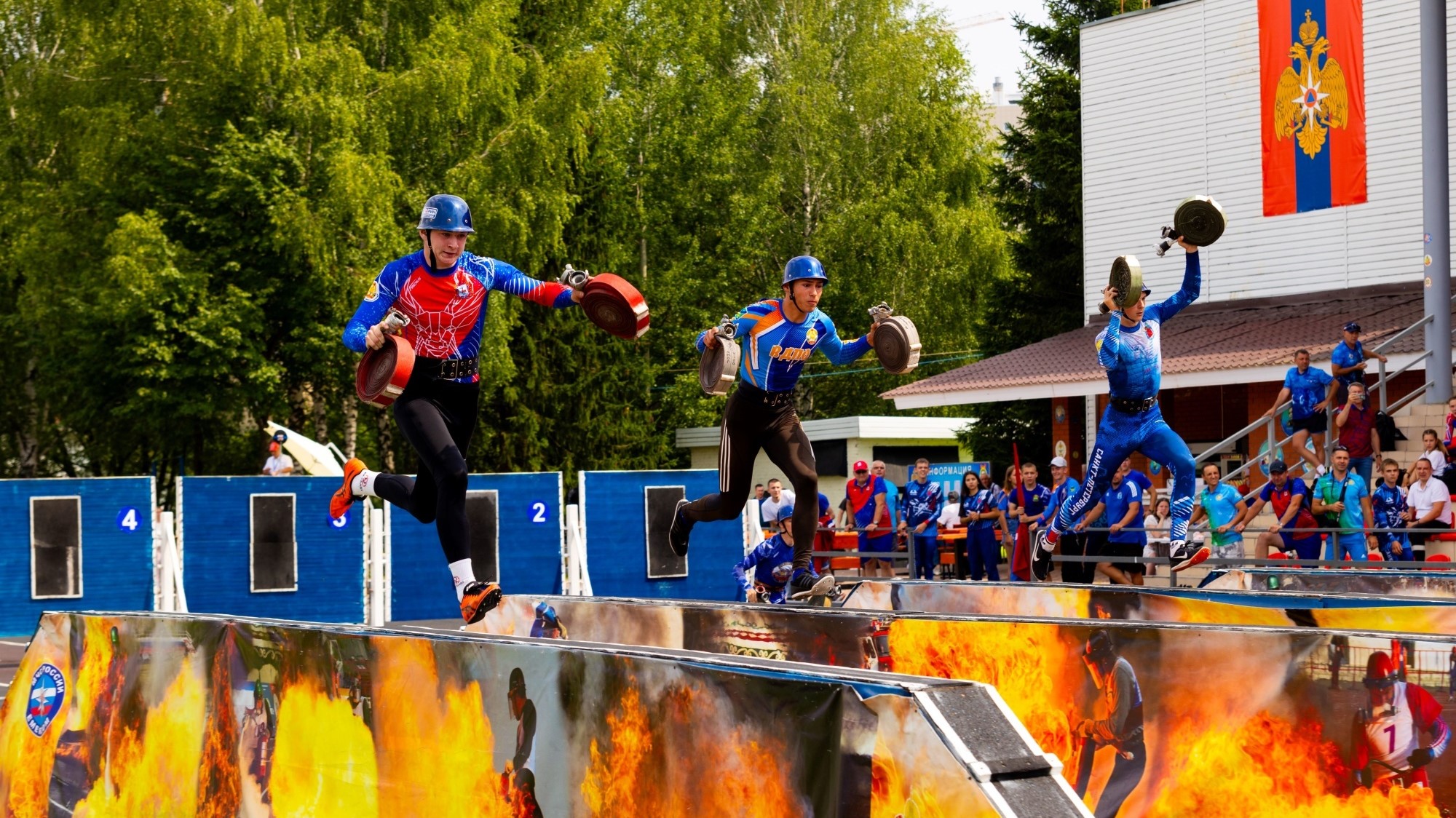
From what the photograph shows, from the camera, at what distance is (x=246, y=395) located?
35000 mm

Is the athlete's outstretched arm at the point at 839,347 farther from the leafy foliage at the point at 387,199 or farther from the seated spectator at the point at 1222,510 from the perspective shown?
the leafy foliage at the point at 387,199

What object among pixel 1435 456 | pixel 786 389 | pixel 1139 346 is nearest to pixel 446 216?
pixel 786 389

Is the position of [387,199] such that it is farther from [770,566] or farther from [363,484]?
[363,484]

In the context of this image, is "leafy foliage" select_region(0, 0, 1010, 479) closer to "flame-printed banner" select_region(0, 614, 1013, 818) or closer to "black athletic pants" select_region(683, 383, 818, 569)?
"black athletic pants" select_region(683, 383, 818, 569)

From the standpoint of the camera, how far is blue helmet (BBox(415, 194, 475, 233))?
8.42 meters

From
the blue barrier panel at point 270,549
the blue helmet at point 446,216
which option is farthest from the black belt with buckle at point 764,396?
the blue barrier panel at point 270,549

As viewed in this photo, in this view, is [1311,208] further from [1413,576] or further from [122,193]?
[122,193]

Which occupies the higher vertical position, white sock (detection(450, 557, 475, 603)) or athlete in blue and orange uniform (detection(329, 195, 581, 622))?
athlete in blue and orange uniform (detection(329, 195, 581, 622))

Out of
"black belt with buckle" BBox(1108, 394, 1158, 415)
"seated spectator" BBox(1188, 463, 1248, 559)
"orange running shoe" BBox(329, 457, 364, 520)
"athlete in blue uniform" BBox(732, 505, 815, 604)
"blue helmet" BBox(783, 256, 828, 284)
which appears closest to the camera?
"orange running shoe" BBox(329, 457, 364, 520)

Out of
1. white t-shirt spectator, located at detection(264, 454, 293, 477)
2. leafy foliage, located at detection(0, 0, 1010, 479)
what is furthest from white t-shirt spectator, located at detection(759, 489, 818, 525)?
leafy foliage, located at detection(0, 0, 1010, 479)

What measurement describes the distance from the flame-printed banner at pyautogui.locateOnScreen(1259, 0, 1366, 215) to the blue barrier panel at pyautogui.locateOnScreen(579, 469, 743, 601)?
12.8 meters

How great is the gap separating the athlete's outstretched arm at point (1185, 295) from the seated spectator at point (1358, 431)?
8.44 meters

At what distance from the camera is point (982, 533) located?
67.7ft

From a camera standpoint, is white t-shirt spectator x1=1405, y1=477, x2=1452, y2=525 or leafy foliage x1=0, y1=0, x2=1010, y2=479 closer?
white t-shirt spectator x1=1405, y1=477, x2=1452, y2=525
